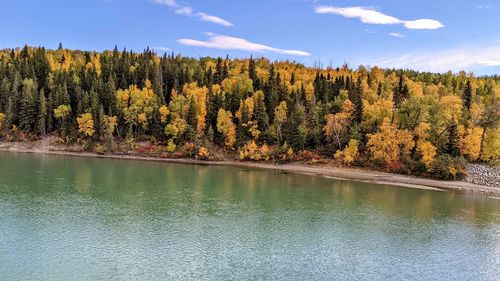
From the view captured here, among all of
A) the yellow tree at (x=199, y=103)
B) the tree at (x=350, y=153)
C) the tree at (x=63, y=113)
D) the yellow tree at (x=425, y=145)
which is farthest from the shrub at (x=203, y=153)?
the yellow tree at (x=425, y=145)

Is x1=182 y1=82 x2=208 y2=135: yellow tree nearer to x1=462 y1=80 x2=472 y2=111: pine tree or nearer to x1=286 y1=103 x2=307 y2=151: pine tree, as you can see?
x1=286 y1=103 x2=307 y2=151: pine tree

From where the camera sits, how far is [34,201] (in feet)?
186

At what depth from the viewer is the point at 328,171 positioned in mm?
100875

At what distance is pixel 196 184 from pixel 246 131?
1775 inches

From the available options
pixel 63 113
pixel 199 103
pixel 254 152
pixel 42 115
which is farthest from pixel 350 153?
pixel 42 115

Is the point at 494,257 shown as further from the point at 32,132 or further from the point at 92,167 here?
the point at 32,132

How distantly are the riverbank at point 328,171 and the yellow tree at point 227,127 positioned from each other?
20.3 ft

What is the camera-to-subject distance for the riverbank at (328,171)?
280ft

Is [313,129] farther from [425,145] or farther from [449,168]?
[449,168]

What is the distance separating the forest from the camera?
98.9m

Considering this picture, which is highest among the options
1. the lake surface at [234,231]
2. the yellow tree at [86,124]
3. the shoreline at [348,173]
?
the yellow tree at [86,124]

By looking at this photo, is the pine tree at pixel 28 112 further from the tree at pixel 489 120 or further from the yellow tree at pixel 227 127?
the tree at pixel 489 120

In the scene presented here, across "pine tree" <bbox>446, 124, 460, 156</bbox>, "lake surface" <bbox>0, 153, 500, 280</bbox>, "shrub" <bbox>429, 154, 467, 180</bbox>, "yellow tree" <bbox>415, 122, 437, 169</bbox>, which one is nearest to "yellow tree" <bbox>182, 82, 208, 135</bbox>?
"lake surface" <bbox>0, 153, 500, 280</bbox>

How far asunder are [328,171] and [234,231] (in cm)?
5636
